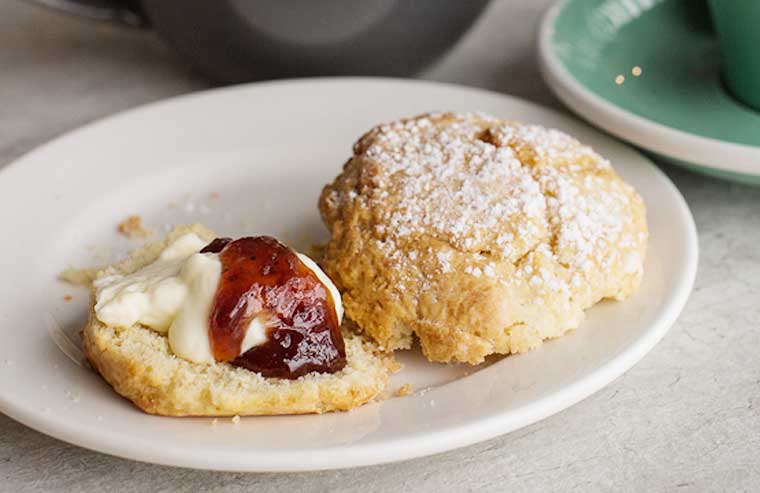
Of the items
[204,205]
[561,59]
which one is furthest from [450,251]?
[561,59]

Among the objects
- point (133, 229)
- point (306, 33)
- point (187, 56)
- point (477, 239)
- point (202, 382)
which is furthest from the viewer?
point (187, 56)

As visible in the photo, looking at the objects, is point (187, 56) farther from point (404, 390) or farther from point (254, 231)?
point (404, 390)

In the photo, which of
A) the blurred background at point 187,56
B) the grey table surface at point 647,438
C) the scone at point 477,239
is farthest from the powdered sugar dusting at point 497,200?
the blurred background at point 187,56

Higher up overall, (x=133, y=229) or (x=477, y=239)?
(x=477, y=239)

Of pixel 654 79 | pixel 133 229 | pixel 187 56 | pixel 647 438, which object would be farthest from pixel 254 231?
pixel 654 79

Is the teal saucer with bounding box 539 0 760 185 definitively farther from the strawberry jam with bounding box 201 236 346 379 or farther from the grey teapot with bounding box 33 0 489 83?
the strawberry jam with bounding box 201 236 346 379

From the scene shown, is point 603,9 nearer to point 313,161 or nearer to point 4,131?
point 313,161

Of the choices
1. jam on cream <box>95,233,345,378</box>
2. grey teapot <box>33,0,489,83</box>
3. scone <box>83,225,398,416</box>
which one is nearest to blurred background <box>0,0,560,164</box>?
grey teapot <box>33,0,489,83</box>

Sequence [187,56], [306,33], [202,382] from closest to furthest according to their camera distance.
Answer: [202,382] → [306,33] → [187,56]
